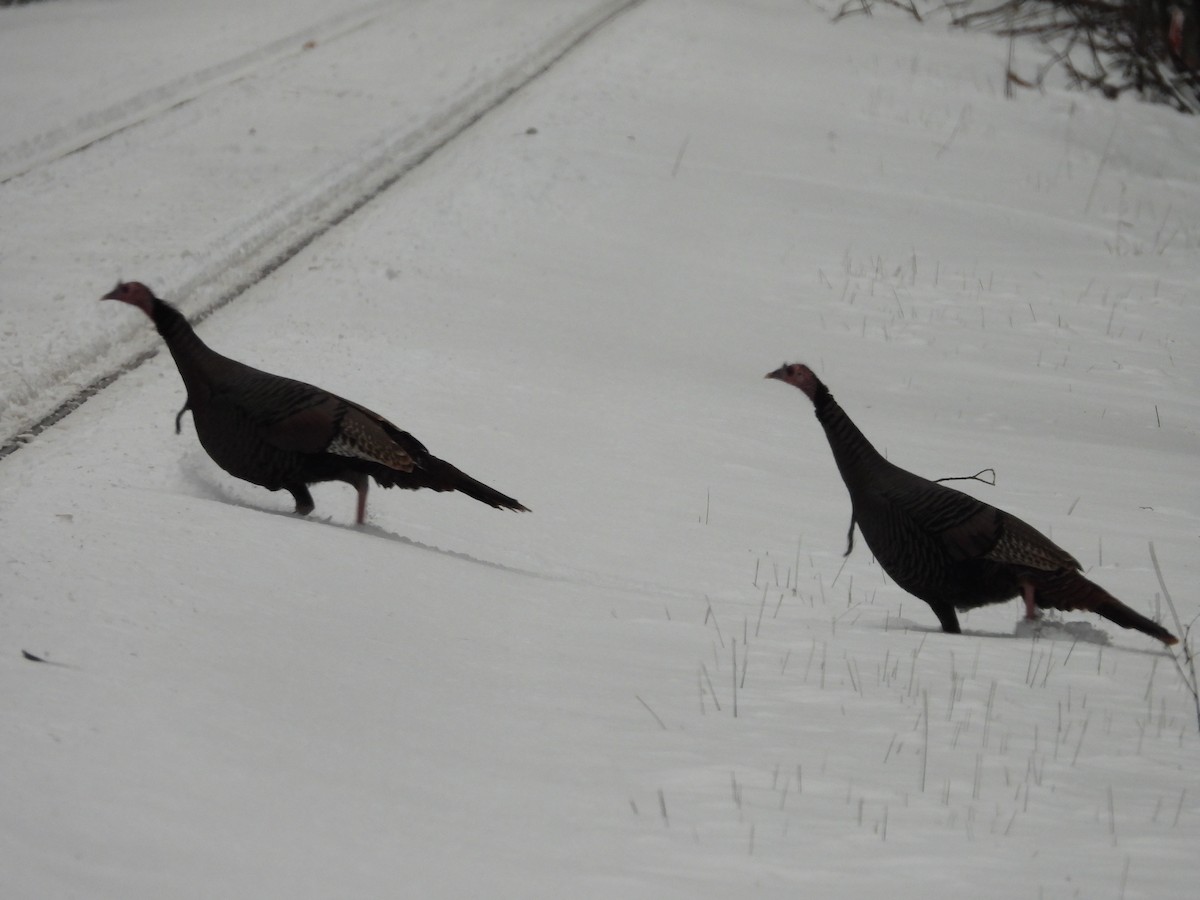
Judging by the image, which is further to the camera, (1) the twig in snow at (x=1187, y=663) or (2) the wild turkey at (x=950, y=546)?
(2) the wild turkey at (x=950, y=546)

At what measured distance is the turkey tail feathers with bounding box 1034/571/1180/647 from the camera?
468cm

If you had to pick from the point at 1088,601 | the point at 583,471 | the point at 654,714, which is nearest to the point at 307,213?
the point at 583,471

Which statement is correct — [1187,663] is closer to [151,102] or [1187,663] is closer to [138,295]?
[138,295]

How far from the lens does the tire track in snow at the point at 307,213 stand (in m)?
7.76

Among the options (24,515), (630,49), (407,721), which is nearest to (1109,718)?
(407,721)

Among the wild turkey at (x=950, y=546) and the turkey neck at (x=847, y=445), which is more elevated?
the turkey neck at (x=847, y=445)

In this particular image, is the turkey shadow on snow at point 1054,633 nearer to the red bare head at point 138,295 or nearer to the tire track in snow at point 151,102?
the red bare head at point 138,295

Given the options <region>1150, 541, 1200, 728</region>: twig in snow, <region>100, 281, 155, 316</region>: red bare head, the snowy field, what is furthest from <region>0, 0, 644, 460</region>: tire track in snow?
<region>1150, 541, 1200, 728</region>: twig in snow

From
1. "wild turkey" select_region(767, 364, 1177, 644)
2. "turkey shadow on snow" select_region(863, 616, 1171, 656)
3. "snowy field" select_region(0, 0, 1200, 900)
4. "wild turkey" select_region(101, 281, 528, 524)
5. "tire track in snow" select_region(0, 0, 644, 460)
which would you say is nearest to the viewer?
"snowy field" select_region(0, 0, 1200, 900)

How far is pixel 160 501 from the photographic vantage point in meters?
5.10

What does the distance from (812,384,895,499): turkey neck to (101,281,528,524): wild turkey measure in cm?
124

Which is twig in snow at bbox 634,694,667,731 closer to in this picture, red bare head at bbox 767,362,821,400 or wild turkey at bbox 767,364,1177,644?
wild turkey at bbox 767,364,1177,644

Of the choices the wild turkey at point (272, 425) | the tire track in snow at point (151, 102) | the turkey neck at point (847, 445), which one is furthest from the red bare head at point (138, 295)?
the tire track in snow at point (151, 102)

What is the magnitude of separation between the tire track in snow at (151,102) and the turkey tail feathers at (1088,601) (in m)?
9.91
